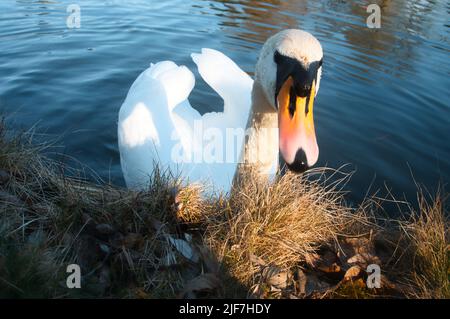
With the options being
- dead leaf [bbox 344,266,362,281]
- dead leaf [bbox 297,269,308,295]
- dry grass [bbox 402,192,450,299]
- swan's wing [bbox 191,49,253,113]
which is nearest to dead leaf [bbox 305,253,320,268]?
dead leaf [bbox 297,269,308,295]

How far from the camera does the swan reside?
3.25m

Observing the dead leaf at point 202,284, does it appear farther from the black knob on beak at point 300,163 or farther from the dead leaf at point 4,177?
the dead leaf at point 4,177

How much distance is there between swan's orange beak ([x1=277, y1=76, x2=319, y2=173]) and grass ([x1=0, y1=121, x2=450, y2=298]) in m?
0.57

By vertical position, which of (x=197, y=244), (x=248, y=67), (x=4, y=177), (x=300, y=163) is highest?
(x=300, y=163)

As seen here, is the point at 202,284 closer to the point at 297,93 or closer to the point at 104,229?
the point at 104,229

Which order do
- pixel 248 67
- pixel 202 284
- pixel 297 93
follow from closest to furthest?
pixel 202 284
pixel 297 93
pixel 248 67

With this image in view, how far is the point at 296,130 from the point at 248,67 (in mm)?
6837

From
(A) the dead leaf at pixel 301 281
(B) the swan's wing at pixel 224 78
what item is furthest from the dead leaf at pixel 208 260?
(B) the swan's wing at pixel 224 78

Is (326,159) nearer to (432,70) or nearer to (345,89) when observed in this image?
(345,89)

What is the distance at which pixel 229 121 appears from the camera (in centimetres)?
583

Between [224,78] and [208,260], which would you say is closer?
[208,260]

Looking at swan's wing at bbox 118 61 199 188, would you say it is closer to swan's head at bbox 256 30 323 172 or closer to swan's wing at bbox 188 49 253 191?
swan's wing at bbox 188 49 253 191

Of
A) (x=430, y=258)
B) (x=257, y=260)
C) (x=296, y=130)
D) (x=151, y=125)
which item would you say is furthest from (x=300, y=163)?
(x=151, y=125)
